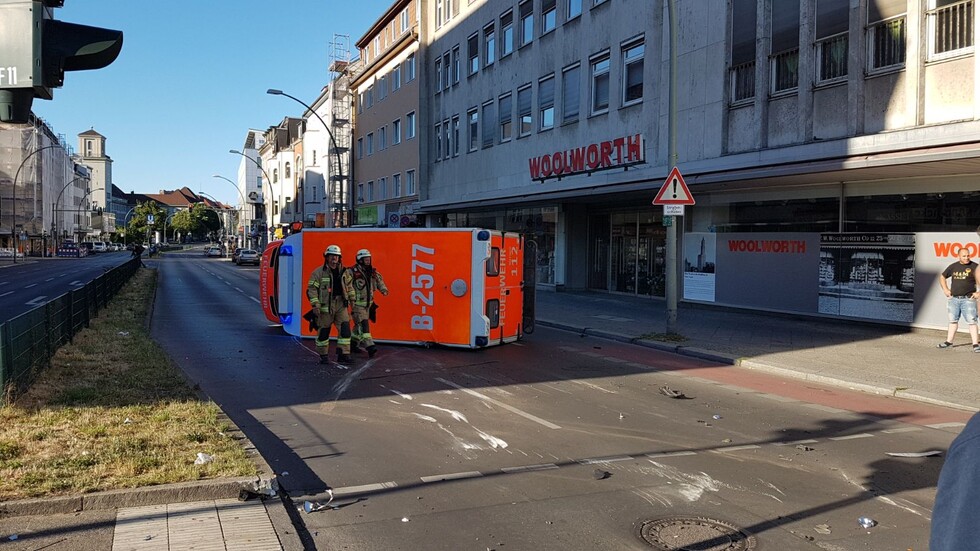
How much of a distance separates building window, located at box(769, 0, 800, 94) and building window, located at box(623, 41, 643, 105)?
491 centimetres

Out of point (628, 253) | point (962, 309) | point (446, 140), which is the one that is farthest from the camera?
point (446, 140)

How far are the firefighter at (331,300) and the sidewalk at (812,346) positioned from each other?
5.82 metres

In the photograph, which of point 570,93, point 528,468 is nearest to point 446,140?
point 570,93

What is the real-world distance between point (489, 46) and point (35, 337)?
81.8 feet

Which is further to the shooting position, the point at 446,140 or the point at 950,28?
the point at 446,140

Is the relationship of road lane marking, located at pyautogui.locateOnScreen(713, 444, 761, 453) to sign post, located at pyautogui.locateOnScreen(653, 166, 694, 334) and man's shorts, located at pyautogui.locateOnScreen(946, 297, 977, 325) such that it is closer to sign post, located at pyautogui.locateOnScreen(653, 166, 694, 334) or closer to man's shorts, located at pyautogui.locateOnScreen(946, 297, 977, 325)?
sign post, located at pyautogui.locateOnScreen(653, 166, 694, 334)

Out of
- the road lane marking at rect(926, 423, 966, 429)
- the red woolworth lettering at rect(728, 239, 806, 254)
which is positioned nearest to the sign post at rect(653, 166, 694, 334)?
the red woolworth lettering at rect(728, 239, 806, 254)

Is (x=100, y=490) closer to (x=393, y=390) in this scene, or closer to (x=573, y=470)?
(x=573, y=470)

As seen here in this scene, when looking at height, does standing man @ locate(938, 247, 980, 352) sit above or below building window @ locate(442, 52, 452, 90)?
below

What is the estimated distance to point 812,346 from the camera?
13.3 metres

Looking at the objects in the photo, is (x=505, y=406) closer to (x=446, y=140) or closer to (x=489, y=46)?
(x=489, y=46)

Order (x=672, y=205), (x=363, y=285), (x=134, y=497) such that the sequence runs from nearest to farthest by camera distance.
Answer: (x=134, y=497)
(x=363, y=285)
(x=672, y=205)

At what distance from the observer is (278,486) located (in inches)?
208

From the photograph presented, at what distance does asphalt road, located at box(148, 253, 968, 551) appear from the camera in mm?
4738
